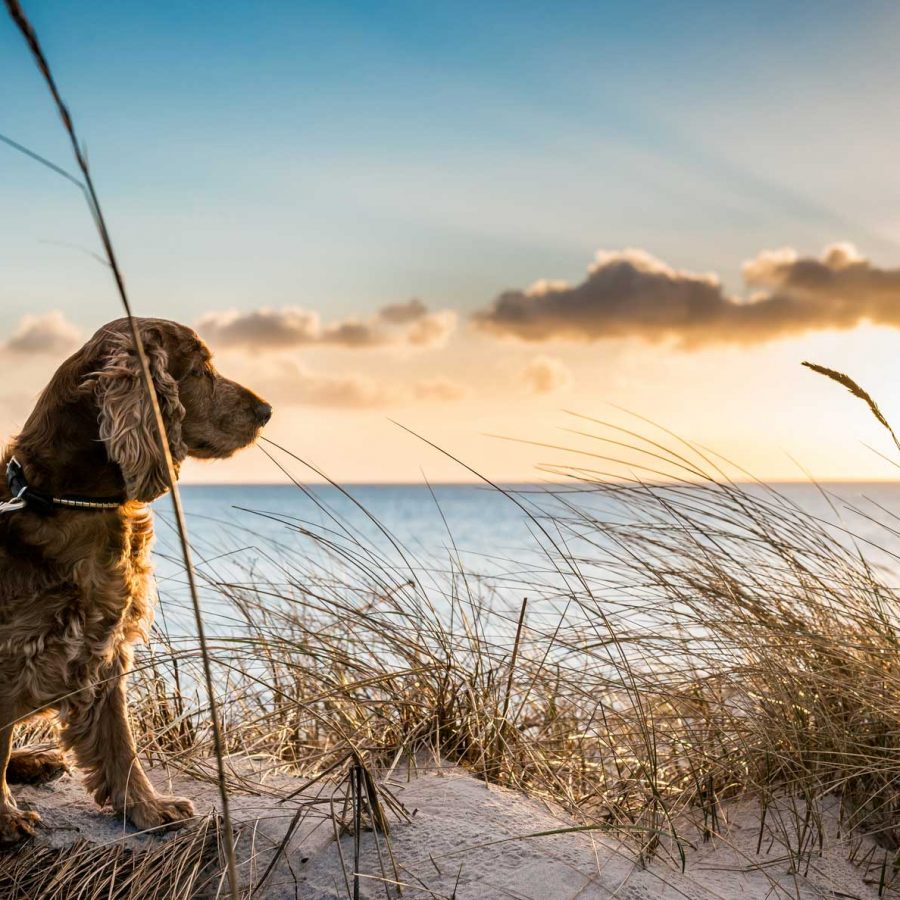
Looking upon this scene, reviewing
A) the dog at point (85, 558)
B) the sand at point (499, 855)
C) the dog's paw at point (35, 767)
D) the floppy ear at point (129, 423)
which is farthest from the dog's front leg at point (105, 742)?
the floppy ear at point (129, 423)

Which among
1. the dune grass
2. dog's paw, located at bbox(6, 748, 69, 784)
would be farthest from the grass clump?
dog's paw, located at bbox(6, 748, 69, 784)

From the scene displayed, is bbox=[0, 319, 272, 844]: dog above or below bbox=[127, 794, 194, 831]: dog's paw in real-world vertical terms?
above

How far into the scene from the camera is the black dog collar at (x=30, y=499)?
2.58 meters

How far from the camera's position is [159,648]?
163 inches

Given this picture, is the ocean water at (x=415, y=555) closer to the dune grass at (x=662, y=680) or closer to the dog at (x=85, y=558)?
the dune grass at (x=662, y=680)

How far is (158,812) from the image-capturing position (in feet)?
8.54

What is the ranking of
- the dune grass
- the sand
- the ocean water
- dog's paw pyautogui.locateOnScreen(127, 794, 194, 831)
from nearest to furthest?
1. the sand
2. the dune grass
3. dog's paw pyautogui.locateOnScreen(127, 794, 194, 831)
4. the ocean water

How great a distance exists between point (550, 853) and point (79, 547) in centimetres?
161

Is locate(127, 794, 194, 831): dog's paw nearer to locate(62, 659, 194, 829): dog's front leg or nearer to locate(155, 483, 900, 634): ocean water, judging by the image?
locate(62, 659, 194, 829): dog's front leg

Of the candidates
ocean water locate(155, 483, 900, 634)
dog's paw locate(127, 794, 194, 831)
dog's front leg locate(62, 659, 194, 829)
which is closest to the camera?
dog's paw locate(127, 794, 194, 831)

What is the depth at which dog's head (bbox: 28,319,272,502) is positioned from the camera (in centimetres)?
251

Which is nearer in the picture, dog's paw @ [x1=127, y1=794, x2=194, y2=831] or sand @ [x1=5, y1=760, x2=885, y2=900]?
sand @ [x1=5, y1=760, x2=885, y2=900]

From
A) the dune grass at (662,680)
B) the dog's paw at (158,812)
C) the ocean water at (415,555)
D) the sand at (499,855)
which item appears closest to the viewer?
the sand at (499,855)

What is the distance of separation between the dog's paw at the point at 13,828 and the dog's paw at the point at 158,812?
12.6 inches
